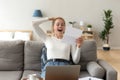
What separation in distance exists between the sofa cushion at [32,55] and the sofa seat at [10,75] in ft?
0.51

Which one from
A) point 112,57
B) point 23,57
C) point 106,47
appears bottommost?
point 112,57

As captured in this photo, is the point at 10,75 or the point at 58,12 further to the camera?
the point at 58,12

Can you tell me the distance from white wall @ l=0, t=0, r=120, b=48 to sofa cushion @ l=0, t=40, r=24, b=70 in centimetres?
387

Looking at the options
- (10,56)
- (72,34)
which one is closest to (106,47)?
(10,56)

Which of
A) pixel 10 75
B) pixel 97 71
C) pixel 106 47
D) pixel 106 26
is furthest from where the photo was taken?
pixel 106 47

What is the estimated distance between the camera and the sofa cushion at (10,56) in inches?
115

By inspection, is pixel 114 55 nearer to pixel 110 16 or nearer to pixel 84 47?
pixel 110 16

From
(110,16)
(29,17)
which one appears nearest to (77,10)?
(110,16)

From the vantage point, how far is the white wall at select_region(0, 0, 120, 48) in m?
6.70

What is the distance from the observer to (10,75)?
272 centimetres

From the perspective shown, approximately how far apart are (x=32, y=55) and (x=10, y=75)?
41 centimetres

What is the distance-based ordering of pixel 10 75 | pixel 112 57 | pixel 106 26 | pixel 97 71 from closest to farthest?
pixel 97 71
pixel 10 75
pixel 112 57
pixel 106 26

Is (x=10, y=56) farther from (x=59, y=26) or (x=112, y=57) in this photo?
(x=112, y=57)

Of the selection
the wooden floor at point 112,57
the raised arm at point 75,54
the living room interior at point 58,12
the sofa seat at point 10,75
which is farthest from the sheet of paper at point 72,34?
the living room interior at point 58,12
